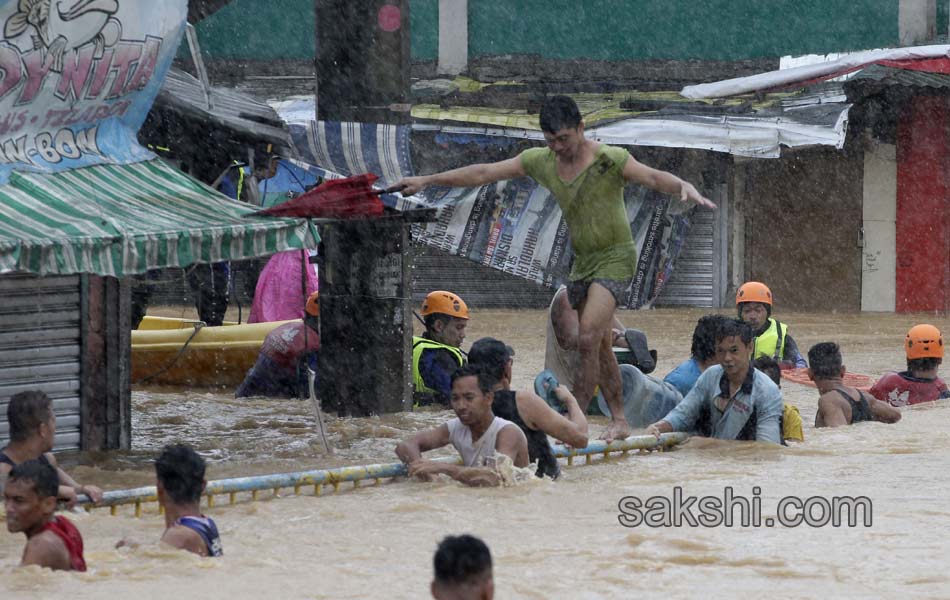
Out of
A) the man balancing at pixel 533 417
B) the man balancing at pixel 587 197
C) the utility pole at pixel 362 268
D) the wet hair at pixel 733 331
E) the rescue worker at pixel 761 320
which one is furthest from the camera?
the rescue worker at pixel 761 320

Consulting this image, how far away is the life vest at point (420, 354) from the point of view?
1176cm

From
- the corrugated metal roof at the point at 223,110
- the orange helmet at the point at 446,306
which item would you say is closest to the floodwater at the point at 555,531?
the orange helmet at the point at 446,306

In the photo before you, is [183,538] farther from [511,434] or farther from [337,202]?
[337,202]

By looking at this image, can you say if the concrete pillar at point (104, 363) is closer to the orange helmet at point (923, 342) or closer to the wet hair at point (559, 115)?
the wet hair at point (559, 115)

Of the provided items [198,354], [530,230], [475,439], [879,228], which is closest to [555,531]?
[475,439]

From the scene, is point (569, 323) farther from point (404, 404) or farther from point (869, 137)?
point (869, 137)

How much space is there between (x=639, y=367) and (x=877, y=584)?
545cm

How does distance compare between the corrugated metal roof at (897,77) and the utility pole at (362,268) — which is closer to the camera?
the utility pole at (362,268)

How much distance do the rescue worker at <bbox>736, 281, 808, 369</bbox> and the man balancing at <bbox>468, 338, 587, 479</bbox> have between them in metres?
4.58

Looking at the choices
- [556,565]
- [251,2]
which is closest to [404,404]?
[556,565]

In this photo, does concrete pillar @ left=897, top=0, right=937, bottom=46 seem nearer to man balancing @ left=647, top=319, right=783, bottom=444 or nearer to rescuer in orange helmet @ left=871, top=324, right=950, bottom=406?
rescuer in orange helmet @ left=871, top=324, right=950, bottom=406

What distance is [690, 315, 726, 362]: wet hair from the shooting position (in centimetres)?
998

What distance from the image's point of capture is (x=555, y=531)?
7102 mm

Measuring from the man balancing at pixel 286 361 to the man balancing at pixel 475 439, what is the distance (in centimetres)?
400
